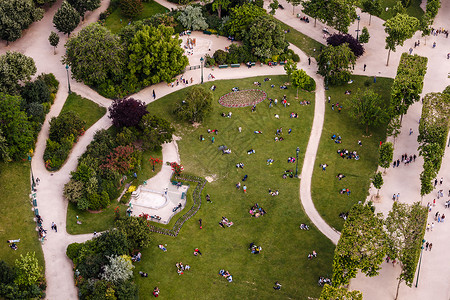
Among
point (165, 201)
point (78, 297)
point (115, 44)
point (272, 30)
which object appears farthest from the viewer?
point (272, 30)

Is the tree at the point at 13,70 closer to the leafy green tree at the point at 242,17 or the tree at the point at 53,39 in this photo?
the tree at the point at 53,39

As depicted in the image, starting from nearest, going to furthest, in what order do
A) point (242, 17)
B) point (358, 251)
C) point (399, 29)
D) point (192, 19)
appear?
point (358, 251) → point (399, 29) → point (242, 17) → point (192, 19)

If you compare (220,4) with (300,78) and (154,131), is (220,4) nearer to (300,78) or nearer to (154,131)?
(300,78)

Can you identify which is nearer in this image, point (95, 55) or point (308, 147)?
point (308, 147)

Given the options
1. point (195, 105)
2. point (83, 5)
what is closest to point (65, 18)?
point (83, 5)

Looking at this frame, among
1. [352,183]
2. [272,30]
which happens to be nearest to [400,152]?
→ [352,183]

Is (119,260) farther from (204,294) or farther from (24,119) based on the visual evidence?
(24,119)

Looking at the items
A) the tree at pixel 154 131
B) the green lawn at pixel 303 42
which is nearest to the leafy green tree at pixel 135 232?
the tree at pixel 154 131
